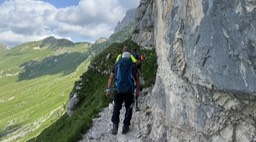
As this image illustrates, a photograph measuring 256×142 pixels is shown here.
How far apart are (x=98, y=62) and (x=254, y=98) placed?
111ft

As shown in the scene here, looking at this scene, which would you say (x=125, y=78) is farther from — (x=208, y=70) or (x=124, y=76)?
(x=208, y=70)

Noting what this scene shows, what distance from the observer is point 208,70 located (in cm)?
1041

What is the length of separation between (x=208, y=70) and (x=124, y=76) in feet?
18.3

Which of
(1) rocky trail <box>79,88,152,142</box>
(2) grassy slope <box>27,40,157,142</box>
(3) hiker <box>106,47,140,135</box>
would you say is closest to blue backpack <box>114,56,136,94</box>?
(3) hiker <box>106,47,140,135</box>

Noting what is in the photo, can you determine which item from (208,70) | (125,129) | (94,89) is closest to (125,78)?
→ (125,129)

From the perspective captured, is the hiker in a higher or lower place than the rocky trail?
higher

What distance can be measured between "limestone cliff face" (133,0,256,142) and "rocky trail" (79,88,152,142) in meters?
1.76

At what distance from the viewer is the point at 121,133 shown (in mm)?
17266

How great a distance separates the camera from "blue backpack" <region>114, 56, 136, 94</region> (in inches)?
603

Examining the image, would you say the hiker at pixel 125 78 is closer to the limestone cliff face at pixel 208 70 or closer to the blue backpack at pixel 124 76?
the blue backpack at pixel 124 76

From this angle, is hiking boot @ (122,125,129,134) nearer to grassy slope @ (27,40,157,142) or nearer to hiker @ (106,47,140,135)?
hiker @ (106,47,140,135)

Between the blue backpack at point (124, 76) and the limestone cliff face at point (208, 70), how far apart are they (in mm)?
1543

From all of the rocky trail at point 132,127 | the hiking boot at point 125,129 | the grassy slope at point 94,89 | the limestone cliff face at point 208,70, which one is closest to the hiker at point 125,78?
the hiking boot at point 125,129

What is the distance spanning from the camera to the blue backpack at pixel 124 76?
15312mm
